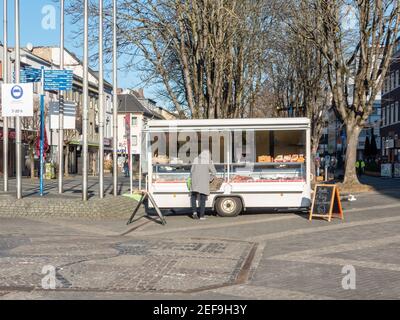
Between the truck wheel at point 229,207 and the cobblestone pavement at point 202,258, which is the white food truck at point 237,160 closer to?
the truck wheel at point 229,207

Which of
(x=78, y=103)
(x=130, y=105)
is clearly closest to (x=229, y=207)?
(x=78, y=103)

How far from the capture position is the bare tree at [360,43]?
82.4ft

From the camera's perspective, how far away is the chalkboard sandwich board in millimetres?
14742

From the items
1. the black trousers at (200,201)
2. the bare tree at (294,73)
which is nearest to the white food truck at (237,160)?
the black trousers at (200,201)

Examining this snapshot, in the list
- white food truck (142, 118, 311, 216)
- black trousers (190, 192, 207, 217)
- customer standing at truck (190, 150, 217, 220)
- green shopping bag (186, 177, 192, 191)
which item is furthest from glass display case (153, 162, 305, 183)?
customer standing at truck (190, 150, 217, 220)

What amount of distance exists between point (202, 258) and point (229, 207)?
22.5 feet

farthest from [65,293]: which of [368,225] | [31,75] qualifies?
[31,75]

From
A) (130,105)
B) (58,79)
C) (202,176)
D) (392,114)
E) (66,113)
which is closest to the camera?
(202,176)

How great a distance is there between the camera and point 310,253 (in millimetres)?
9781

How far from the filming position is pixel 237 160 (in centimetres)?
1661

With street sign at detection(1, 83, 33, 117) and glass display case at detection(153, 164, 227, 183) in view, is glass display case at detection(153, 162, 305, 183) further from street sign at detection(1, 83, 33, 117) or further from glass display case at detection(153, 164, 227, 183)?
street sign at detection(1, 83, 33, 117)

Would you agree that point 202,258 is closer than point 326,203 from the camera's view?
Yes

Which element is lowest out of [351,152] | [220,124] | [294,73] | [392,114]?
[351,152]

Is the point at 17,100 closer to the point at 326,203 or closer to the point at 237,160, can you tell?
the point at 237,160
